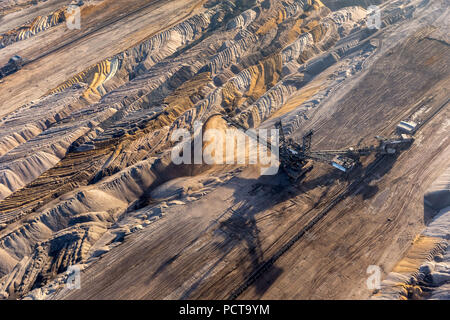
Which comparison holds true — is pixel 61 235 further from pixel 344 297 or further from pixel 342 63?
pixel 342 63

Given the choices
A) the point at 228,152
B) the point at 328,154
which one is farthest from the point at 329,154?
the point at 228,152

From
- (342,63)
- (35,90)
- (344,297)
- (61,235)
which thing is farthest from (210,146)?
(35,90)

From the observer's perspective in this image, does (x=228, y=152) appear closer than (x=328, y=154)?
No

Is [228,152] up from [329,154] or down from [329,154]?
up

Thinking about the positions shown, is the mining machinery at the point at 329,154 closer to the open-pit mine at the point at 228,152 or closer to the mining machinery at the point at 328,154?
the mining machinery at the point at 328,154

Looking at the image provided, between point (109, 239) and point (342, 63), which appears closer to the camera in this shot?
point (109, 239)

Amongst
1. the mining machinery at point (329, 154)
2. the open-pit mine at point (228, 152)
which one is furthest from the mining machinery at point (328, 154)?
the open-pit mine at point (228, 152)

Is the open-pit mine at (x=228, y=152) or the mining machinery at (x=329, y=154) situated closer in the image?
the open-pit mine at (x=228, y=152)

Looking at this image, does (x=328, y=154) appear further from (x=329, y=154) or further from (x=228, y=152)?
(x=228, y=152)
